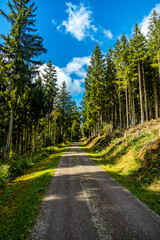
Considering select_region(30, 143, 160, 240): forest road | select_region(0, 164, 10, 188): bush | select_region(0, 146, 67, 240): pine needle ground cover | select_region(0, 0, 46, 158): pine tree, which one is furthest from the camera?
select_region(0, 0, 46, 158): pine tree

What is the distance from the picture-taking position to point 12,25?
13156 millimetres

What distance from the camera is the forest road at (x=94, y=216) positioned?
11.2ft

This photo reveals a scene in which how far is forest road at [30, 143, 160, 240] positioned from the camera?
3.43m

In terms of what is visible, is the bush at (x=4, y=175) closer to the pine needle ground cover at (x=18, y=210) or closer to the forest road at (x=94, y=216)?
the pine needle ground cover at (x=18, y=210)

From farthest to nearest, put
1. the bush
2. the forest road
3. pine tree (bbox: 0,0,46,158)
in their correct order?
pine tree (bbox: 0,0,46,158) → the bush → the forest road

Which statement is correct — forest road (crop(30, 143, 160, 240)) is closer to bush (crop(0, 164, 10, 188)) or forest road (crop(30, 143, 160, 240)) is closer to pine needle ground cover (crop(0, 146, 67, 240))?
pine needle ground cover (crop(0, 146, 67, 240))

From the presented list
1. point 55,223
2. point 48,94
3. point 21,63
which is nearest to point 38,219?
point 55,223

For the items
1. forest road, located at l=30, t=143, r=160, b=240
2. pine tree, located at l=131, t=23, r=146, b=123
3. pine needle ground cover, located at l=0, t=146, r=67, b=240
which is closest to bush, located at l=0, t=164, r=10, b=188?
pine needle ground cover, located at l=0, t=146, r=67, b=240

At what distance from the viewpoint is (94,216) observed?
4234mm

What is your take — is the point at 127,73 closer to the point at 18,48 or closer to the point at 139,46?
the point at 139,46

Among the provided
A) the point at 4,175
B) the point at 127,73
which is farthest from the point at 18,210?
the point at 127,73

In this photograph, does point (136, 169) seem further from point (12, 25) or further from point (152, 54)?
point (152, 54)

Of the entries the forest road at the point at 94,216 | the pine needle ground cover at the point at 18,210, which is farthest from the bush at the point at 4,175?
the forest road at the point at 94,216

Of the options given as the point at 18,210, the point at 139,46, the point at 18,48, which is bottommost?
the point at 18,210
